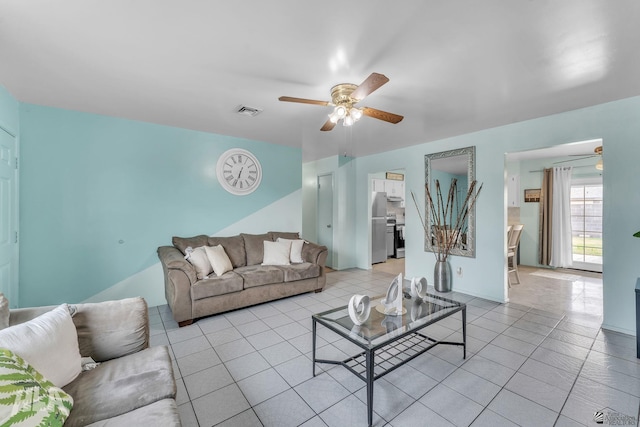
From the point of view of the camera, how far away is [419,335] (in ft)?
8.23

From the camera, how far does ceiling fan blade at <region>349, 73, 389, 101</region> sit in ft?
5.34

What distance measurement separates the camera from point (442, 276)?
394cm

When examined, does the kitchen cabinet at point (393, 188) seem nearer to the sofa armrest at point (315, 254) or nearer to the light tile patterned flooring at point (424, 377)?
the sofa armrest at point (315, 254)

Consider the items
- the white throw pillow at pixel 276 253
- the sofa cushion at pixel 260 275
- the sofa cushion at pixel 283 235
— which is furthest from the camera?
the sofa cushion at pixel 283 235

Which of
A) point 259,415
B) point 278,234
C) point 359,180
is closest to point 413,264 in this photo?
point 359,180

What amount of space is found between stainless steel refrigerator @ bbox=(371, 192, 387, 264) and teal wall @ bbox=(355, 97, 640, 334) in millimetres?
1104

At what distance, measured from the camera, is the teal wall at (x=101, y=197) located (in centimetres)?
283

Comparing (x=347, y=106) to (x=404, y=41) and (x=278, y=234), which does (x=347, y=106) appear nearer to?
(x=404, y=41)

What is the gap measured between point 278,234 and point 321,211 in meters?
1.80

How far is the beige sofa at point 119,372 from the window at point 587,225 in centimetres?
703

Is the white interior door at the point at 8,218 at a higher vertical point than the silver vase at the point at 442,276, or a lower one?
higher

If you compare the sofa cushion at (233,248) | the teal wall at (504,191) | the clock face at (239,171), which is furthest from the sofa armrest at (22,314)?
the teal wall at (504,191)

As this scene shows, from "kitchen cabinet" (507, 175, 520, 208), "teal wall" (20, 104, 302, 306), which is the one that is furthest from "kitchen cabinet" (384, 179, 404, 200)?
"teal wall" (20, 104, 302, 306)

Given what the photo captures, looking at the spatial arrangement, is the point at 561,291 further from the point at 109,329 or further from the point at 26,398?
the point at 26,398
